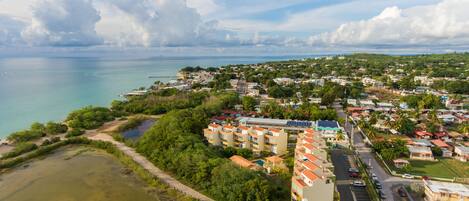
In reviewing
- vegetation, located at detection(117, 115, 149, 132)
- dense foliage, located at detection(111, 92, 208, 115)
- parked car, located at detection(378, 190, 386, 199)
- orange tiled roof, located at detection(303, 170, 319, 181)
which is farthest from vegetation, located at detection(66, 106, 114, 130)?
parked car, located at detection(378, 190, 386, 199)

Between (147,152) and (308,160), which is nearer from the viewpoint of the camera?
(308,160)

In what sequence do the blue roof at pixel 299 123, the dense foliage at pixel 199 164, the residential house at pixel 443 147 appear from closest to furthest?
1. the dense foliage at pixel 199 164
2. the residential house at pixel 443 147
3. the blue roof at pixel 299 123

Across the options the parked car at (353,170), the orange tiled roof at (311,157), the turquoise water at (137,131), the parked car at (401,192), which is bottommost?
the turquoise water at (137,131)

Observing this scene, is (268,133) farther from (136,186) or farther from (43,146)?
(43,146)

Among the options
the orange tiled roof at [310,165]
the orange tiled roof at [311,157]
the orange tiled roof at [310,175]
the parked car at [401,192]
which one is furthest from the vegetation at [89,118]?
the parked car at [401,192]

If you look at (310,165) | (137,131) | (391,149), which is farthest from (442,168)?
(137,131)

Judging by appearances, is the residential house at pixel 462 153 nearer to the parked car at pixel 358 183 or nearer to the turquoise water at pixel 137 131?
the parked car at pixel 358 183

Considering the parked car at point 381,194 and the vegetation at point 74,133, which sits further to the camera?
the vegetation at point 74,133

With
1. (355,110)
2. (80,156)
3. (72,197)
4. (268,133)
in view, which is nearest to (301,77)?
(355,110)
